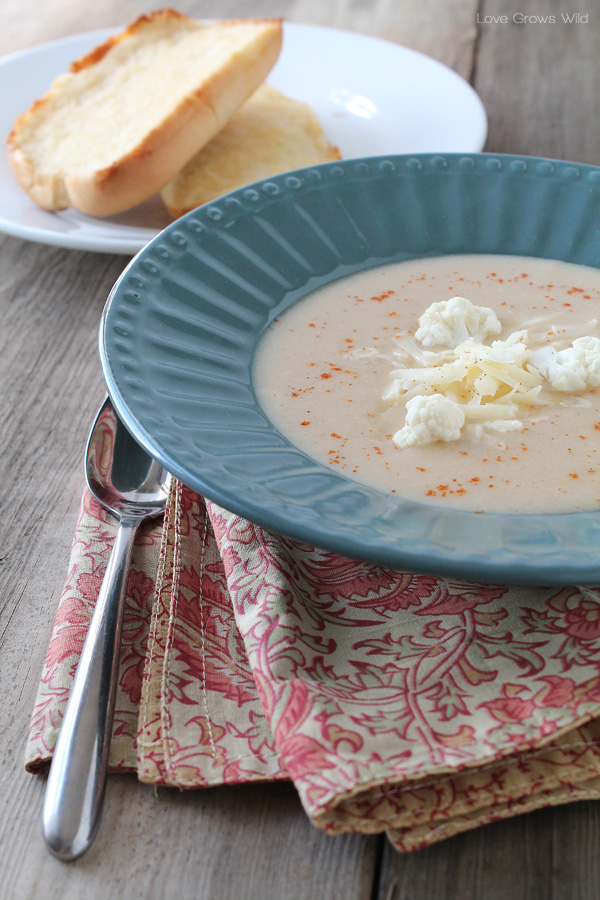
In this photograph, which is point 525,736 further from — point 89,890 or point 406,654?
point 89,890

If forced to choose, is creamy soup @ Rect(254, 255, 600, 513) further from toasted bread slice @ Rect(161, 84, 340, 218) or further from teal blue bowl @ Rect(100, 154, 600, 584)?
toasted bread slice @ Rect(161, 84, 340, 218)

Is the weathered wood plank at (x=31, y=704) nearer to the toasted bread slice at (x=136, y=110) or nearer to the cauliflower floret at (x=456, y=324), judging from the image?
the toasted bread slice at (x=136, y=110)

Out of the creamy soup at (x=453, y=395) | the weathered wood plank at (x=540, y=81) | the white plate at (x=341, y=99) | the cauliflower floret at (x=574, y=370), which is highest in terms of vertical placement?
the cauliflower floret at (x=574, y=370)

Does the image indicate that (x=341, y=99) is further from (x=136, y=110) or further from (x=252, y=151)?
(x=136, y=110)

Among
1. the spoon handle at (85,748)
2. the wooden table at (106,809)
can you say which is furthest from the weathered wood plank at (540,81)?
the spoon handle at (85,748)

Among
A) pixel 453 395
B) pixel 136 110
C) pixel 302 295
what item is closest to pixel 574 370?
pixel 453 395

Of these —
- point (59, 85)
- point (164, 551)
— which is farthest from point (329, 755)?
point (59, 85)
